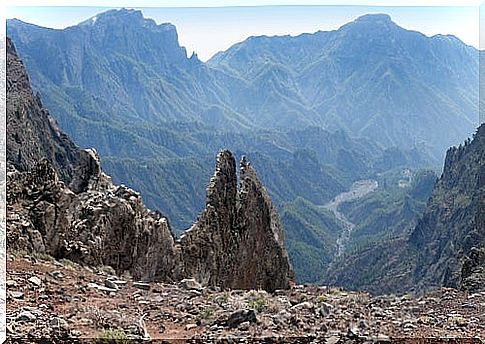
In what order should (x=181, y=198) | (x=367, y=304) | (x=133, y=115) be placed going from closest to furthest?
(x=367, y=304) < (x=181, y=198) < (x=133, y=115)

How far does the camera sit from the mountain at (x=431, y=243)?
38.6 meters

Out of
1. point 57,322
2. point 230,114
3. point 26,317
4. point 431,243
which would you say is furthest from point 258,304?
point 230,114

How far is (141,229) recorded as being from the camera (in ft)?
36.9

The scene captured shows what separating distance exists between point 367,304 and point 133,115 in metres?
124

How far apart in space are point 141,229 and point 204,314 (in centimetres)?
600

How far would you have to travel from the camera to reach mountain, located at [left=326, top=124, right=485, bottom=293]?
3862 cm

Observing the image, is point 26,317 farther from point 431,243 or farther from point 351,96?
point 351,96

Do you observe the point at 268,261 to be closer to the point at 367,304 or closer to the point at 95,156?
the point at 95,156

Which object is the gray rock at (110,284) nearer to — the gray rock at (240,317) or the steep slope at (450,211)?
the gray rock at (240,317)

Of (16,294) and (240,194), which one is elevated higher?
(240,194)

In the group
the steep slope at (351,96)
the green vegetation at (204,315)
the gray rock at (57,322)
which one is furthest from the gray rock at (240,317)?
the steep slope at (351,96)

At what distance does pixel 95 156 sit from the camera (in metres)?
13.2

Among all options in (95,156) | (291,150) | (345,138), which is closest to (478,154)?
(95,156)

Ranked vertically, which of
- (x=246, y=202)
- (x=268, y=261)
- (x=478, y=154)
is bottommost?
(x=268, y=261)
